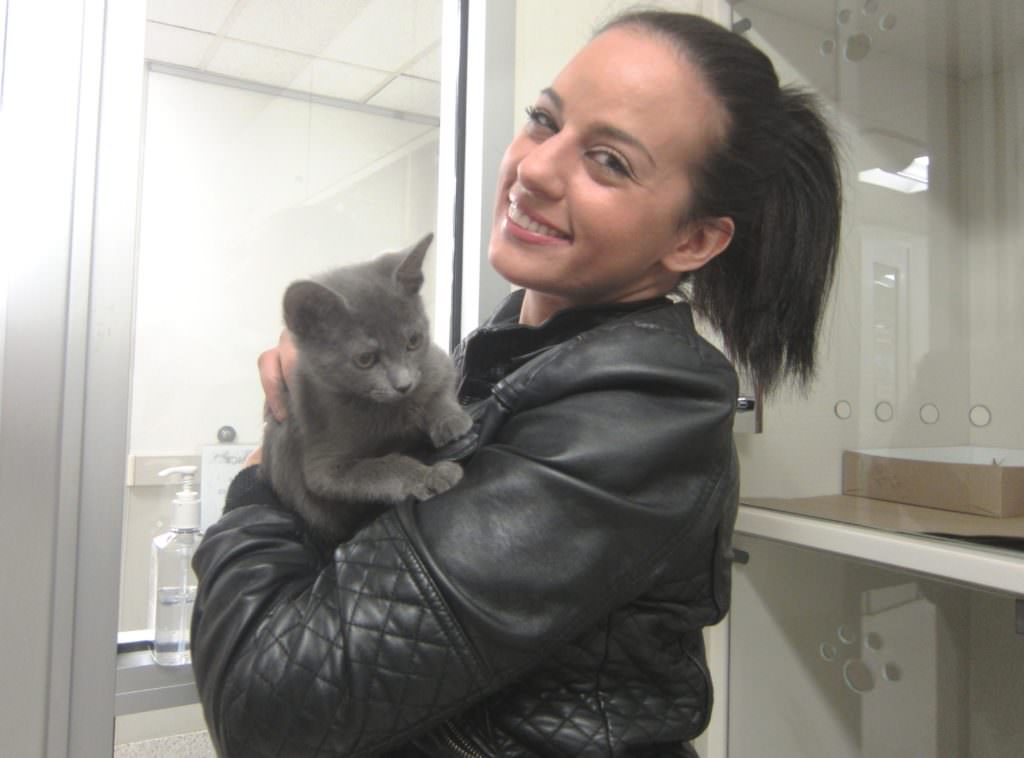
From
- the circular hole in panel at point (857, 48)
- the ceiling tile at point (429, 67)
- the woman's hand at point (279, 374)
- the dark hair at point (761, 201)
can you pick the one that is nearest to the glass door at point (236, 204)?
the ceiling tile at point (429, 67)

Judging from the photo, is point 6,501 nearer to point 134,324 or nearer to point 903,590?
point 134,324

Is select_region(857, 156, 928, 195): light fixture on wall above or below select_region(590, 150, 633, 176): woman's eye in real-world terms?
above

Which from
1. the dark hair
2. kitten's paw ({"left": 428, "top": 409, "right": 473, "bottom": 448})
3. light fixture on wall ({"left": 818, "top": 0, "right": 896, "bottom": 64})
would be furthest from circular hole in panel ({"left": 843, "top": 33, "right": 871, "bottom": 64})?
kitten's paw ({"left": 428, "top": 409, "right": 473, "bottom": 448})

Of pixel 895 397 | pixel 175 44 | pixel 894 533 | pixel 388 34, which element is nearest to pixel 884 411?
pixel 895 397

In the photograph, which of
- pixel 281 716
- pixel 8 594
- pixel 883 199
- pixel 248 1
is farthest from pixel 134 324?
pixel 883 199

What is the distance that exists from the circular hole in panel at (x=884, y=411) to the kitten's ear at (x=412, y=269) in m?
1.03

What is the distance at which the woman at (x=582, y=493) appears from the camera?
64 cm

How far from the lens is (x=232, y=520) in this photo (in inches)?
33.3

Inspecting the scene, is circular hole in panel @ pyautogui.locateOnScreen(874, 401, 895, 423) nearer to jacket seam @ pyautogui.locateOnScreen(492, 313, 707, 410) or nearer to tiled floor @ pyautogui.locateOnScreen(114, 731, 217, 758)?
jacket seam @ pyautogui.locateOnScreen(492, 313, 707, 410)

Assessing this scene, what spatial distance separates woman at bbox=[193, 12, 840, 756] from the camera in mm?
640

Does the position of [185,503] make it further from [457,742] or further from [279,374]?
[457,742]

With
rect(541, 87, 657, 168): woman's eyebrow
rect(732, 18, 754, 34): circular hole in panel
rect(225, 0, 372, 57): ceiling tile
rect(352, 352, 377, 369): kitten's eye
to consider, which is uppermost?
rect(732, 18, 754, 34): circular hole in panel

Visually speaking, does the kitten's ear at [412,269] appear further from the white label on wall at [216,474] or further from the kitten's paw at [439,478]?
the white label on wall at [216,474]

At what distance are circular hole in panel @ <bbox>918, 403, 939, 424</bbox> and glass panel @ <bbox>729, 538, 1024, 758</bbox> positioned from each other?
0.33 metres
